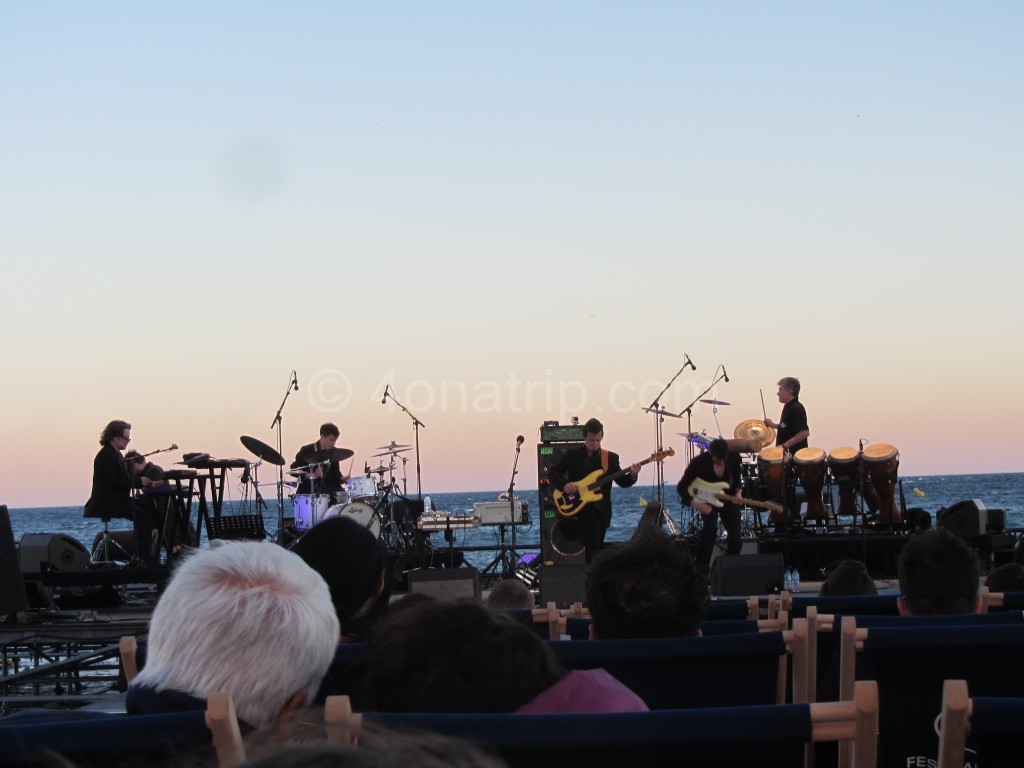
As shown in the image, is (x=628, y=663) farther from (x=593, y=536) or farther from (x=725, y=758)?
(x=593, y=536)

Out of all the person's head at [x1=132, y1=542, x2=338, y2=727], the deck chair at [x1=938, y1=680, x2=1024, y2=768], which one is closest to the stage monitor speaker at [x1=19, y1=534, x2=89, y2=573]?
the person's head at [x1=132, y1=542, x2=338, y2=727]

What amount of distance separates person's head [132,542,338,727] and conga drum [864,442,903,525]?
399 inches

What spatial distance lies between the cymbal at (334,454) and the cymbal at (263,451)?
67 centimetres

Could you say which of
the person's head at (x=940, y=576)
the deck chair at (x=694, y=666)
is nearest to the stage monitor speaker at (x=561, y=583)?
the person's head at (x=940, y=576)

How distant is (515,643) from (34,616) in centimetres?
861

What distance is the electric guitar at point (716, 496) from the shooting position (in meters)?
10.9

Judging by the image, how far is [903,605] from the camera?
3725 millimetres

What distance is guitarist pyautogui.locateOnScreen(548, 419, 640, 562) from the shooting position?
39.8 ft

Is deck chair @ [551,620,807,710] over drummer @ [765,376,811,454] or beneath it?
beneath

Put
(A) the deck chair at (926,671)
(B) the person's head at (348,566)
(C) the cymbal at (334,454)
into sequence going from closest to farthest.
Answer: (A) the deck chair at (926,671) < (B) the person's head at (348,566) < (C) the cymbal at (334,454)

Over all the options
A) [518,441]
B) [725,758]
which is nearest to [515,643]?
[725,758]

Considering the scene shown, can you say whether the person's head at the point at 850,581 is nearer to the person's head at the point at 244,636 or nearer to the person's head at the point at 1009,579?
the person's head at the point at 1009,579

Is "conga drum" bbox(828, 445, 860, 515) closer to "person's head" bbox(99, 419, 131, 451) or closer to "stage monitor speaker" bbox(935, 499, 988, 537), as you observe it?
"stage monitor speaker" bbox(935, 499, 988, 537)

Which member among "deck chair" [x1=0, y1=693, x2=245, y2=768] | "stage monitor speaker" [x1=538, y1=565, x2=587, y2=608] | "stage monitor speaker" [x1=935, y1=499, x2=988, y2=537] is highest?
"deck chair" [x1=0, y1=693, x2=245, y2=768]
